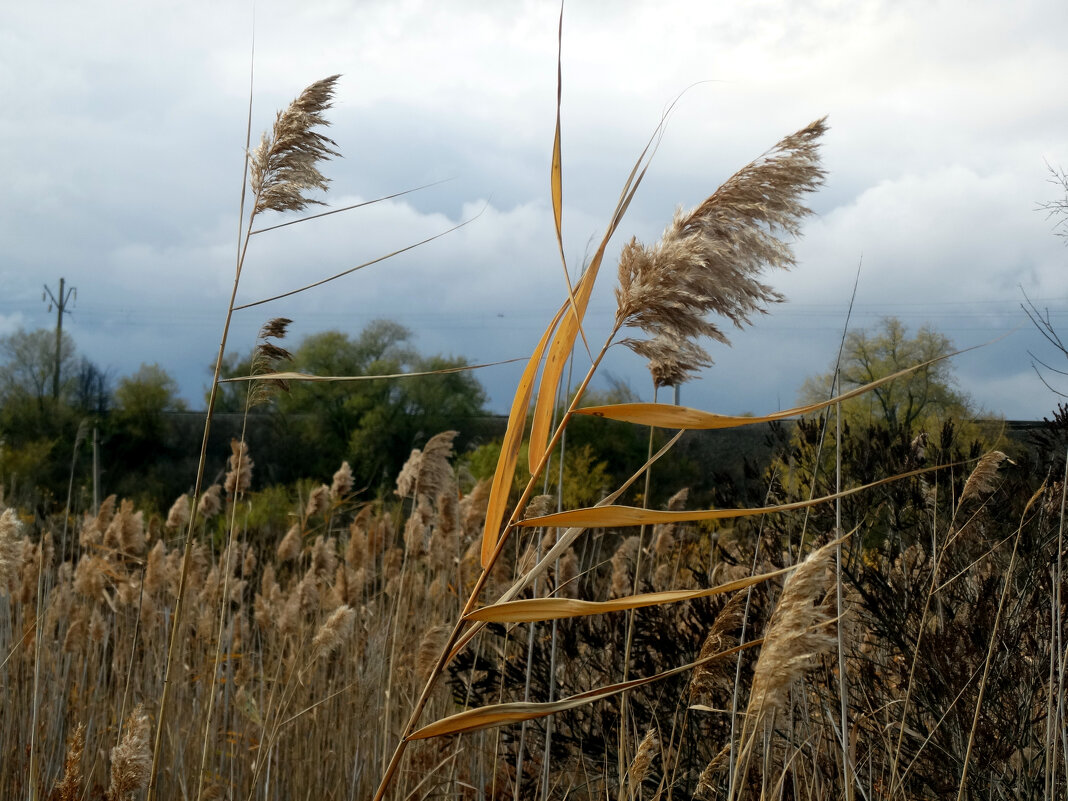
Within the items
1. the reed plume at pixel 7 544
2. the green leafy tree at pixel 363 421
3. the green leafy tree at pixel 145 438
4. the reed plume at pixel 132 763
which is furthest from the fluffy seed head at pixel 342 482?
the green leafy tree at pixel 145 438

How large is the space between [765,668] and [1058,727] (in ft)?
4.58

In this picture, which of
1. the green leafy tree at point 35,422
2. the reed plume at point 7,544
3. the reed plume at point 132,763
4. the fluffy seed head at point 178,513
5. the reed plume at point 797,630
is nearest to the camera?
the reed plume at point 797,630

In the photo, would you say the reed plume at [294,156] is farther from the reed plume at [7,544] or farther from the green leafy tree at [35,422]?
the green leafy tree at [35,422]

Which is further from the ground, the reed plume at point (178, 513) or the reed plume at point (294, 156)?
the reed plume at point (294, 156)

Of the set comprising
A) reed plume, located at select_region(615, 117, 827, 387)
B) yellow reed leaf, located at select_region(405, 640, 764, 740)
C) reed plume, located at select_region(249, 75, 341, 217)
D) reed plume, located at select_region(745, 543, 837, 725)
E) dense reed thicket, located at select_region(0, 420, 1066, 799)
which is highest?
reed plume, located at select_region(249, 75, 341, 217)

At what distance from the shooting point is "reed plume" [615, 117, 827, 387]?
1220mm

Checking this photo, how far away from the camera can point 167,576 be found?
442 centimetres

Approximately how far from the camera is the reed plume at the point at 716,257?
122cm

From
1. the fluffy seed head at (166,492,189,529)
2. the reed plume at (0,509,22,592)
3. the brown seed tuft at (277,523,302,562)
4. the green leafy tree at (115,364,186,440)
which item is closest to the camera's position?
the reed plume at (0,509,22,592)

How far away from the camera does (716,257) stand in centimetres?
123

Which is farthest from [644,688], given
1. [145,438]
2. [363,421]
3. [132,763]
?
[145,438]

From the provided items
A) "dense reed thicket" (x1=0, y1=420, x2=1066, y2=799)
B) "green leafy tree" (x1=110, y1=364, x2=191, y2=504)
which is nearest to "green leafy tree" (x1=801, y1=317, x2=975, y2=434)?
"dense reed thicket" (x1=0, y1=420, x2=1066, y2=799)

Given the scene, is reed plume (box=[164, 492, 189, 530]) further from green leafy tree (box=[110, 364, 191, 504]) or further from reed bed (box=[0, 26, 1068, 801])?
green leafy tree (box=[110, 364, 191, 504])

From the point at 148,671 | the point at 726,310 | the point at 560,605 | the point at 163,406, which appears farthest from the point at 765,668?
the point at 163,406
